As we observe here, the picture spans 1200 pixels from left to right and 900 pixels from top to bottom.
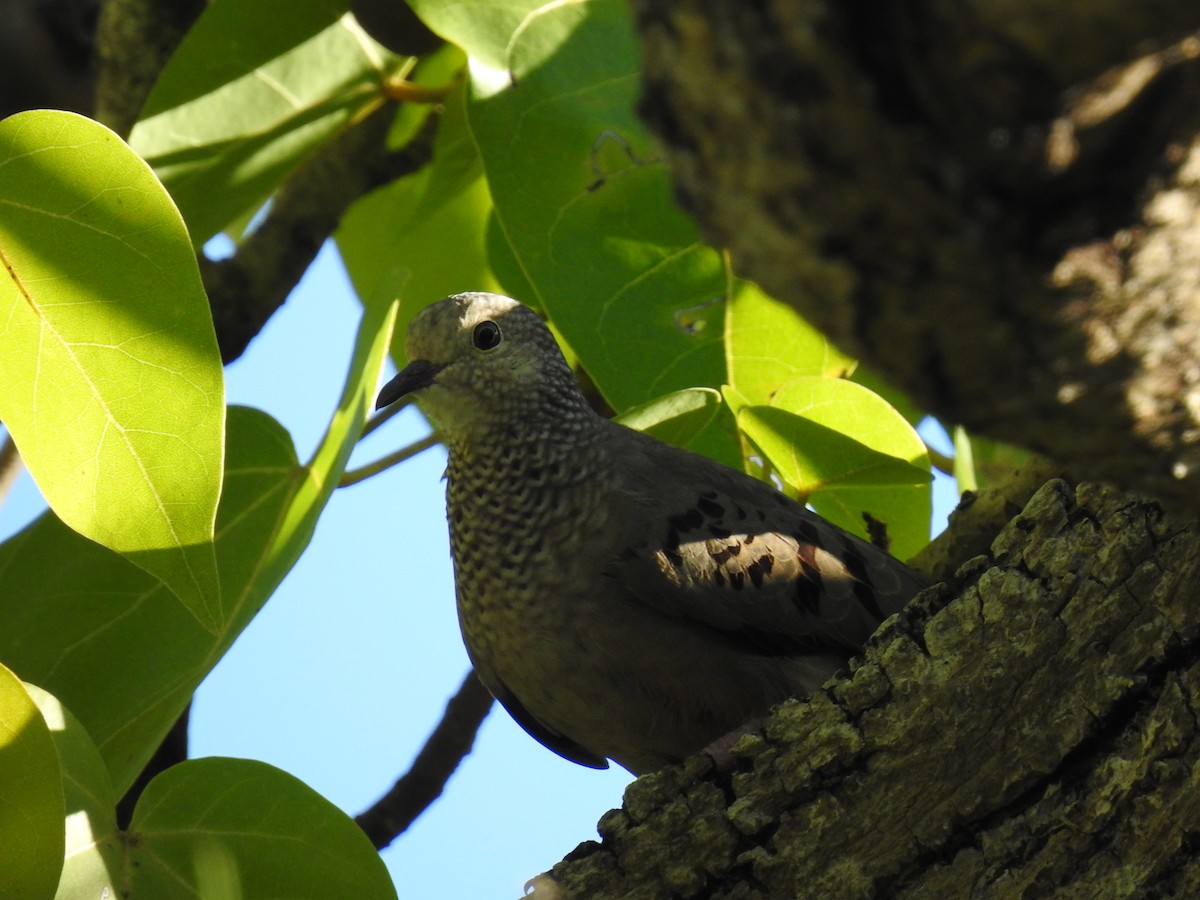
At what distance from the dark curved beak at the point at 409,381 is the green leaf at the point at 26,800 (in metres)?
1.11

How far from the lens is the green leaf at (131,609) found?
2090 millimetres

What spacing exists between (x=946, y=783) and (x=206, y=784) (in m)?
1.12

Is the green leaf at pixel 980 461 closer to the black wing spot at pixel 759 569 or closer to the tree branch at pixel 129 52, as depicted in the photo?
the black wing spot at pixel 759 569

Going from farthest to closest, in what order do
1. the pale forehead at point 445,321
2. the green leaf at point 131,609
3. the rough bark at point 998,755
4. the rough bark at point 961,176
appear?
the pale forehead at point 445,321
the green leaf at point 131,609
the rough bark at point 998,755
the rough bark at point 961,176

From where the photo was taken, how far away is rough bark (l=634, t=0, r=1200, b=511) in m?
0.73

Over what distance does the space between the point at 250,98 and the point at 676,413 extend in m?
1.13

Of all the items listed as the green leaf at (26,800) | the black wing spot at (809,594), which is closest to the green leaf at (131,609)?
the green leaf at (26,800)

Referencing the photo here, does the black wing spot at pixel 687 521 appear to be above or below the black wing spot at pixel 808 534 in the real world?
above

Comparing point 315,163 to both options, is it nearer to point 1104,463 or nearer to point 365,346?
point 365,346

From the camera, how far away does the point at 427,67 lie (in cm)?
302

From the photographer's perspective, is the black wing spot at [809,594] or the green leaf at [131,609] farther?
the black wing spot at [809,594]

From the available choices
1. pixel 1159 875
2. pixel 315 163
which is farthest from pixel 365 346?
pixel 1159 875

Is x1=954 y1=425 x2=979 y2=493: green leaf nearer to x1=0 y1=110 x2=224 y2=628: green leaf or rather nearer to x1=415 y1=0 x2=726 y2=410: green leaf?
x1=415 y1=0 x2=726 y2=410: green leaf

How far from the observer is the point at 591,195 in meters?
2.34
